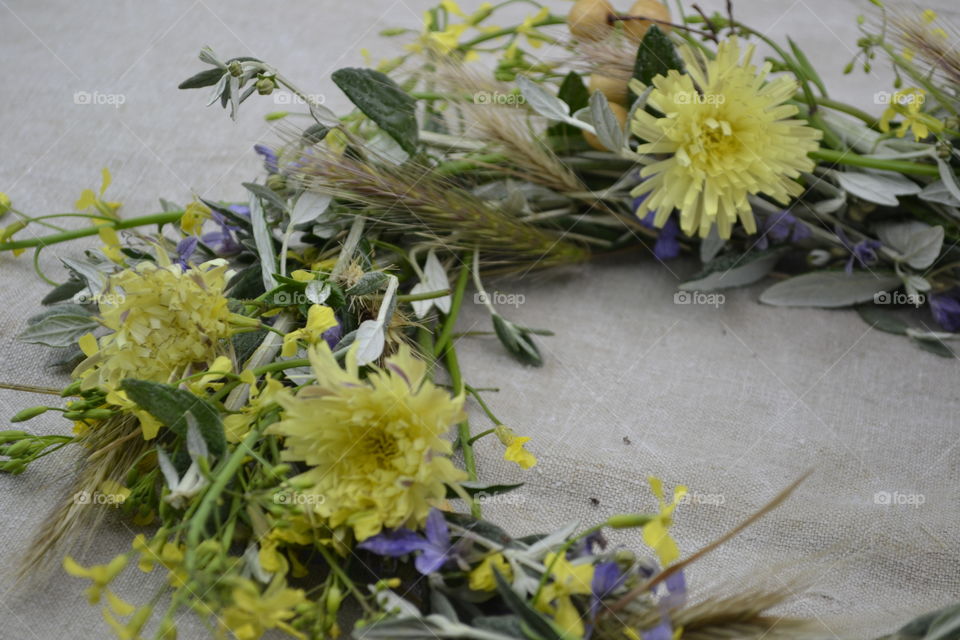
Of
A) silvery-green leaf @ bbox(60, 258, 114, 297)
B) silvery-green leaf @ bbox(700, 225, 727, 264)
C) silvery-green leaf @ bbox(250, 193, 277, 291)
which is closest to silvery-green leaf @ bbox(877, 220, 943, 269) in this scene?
silvery-green leaf @ bbox(700, 225, 727, 264)

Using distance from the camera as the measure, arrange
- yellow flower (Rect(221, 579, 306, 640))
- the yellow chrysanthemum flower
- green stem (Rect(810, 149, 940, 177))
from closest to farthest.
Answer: yellow flower (Rect(221, 579, 306, 640)) → the yellow chrysanthemum flower → green stem (Rect(810, 149, 940, 177))

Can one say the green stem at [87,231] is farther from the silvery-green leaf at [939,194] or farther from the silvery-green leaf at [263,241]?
the silvery-green leaf at [939,194]

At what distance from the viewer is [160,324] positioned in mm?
516

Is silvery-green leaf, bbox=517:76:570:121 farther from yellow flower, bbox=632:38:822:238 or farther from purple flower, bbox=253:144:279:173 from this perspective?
purple flower, bbox=253:144:279:173

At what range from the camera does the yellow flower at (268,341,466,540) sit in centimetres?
45

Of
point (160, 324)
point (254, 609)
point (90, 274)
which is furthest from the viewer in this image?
point (90, 274)

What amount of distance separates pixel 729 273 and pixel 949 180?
19cm

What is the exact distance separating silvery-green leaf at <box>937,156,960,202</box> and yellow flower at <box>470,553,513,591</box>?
0.50 meters

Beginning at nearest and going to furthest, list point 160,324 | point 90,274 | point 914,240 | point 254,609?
point 254,609 < point 160,324 < point 90,274 < point 914,240

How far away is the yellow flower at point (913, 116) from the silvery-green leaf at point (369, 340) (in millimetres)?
463

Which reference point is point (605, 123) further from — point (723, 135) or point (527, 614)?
point (527, 614)

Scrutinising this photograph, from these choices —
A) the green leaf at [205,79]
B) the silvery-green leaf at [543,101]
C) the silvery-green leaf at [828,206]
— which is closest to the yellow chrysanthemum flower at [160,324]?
the green leaf at [205,79]

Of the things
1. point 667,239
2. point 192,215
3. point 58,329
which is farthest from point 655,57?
point 58,329

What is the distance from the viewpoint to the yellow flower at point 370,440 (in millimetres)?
447
